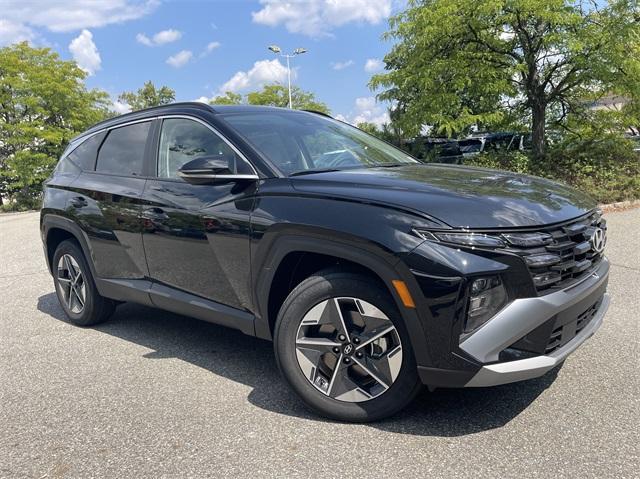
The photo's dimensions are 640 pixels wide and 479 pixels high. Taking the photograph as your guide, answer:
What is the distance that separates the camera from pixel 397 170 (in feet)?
11.5

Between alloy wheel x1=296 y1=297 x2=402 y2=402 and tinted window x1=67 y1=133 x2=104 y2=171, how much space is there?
281 centimetres

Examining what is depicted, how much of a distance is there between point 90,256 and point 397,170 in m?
2.68

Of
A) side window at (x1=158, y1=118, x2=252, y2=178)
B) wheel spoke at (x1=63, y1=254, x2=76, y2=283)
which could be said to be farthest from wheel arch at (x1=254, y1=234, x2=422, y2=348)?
wheel spoke at (x1=63, y1=254, x2=76, y2=283)

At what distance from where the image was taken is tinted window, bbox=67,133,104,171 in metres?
4.79

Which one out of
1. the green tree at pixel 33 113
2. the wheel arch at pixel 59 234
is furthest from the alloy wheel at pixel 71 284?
the green tree at pixel 33 113

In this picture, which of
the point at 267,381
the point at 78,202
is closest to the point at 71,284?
the point at 78,202

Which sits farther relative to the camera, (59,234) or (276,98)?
(276,98)

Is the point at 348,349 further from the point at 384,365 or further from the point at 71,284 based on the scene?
the point at 71,284

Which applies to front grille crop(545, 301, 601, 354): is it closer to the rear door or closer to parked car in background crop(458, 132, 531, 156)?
the rear door

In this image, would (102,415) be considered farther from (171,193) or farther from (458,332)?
(458,332)

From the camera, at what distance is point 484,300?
251cm

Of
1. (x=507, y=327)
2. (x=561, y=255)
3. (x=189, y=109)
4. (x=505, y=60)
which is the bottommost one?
(x=507, y=327)

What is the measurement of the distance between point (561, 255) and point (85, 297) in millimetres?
3903

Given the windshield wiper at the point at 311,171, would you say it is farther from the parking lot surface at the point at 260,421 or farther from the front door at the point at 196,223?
the parking lot surface at the point at 260,421
